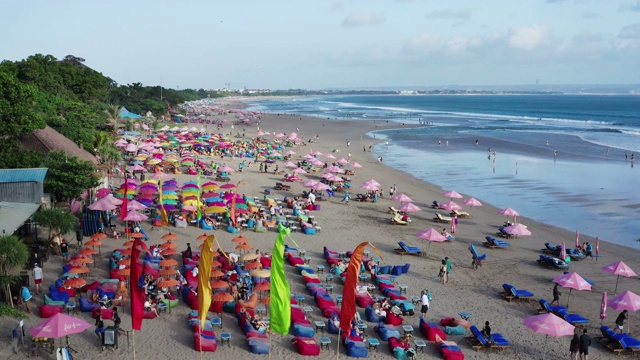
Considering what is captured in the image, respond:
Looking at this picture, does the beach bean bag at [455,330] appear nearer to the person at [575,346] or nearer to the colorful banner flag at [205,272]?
the person at [575,346]

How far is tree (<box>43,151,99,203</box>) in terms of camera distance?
67.8 feet

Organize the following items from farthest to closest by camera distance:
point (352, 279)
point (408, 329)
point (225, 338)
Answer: point (408, 329)
point (225, 338)
point (352, 279)

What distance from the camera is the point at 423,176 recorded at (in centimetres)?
3775

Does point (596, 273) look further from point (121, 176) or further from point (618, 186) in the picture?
point (121, 176)

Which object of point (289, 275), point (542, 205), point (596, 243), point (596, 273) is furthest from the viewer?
point (542, 205)

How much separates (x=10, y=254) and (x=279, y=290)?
29.0ft

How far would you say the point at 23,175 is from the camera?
64.8ft

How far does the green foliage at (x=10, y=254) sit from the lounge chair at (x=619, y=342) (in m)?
15.6

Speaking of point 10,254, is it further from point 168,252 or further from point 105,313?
point 168,252

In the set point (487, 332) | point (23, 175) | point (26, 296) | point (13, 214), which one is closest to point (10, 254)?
point (26, 296)

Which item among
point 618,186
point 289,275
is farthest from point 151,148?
point 618,186

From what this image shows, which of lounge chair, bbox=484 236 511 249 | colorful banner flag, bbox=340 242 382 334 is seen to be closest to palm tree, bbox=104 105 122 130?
lounge chair, bbox=484 236 511 249

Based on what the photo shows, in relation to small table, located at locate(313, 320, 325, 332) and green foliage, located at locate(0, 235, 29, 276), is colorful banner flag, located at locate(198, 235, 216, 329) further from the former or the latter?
green foliage, located at locate(0, 235, 29, 276)

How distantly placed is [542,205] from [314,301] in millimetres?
18291
